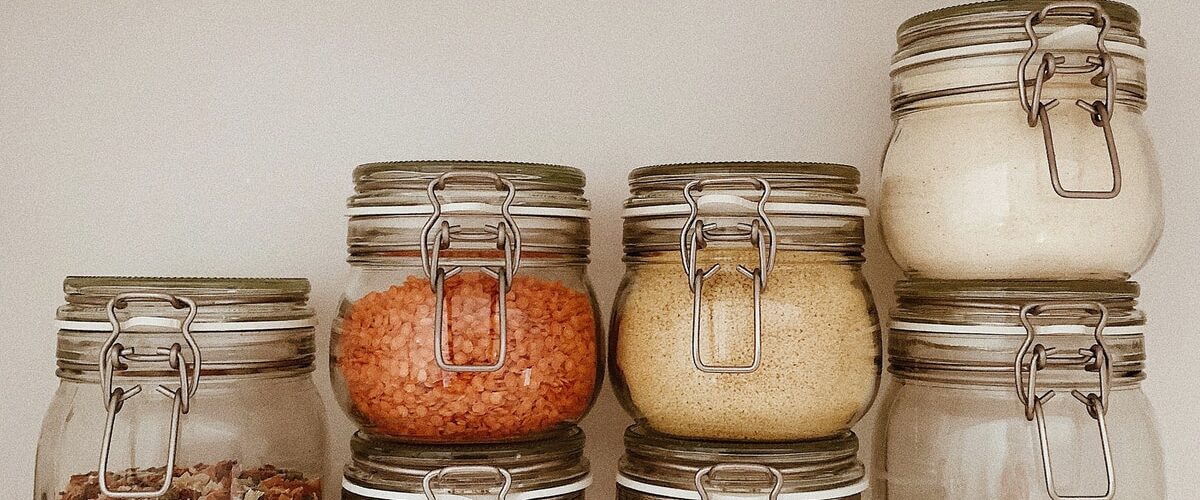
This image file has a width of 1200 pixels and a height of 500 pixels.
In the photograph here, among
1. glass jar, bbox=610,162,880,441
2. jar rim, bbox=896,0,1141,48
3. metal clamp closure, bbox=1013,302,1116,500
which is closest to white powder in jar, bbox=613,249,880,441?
glass jar, bbox=610,162,880,441

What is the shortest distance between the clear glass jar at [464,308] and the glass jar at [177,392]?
6 cm

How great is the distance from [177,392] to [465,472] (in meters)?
0.23

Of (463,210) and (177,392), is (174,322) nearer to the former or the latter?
(177,392)

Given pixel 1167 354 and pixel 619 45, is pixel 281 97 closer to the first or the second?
pixel 619 45

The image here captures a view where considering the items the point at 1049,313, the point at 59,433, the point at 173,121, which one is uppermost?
the point at 173,121

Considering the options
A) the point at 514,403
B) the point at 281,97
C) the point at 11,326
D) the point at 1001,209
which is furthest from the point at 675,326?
the point at 11,326

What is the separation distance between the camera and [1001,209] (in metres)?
0.77

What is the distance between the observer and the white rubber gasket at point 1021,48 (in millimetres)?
779

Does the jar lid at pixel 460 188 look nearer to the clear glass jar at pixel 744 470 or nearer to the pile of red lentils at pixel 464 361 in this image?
the pile of red lentils at pixel 464 361

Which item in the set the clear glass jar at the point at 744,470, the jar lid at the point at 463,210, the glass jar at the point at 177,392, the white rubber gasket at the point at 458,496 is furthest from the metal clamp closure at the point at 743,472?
the glass jar at the point at 177,392

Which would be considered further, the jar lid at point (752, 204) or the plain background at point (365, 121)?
the plain background at point (365, 121)

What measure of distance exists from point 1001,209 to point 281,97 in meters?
0.67

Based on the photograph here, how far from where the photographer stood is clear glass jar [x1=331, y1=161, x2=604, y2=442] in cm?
76

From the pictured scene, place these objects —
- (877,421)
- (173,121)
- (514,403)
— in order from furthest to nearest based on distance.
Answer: (173,121) < (877,421) < (514,403)
